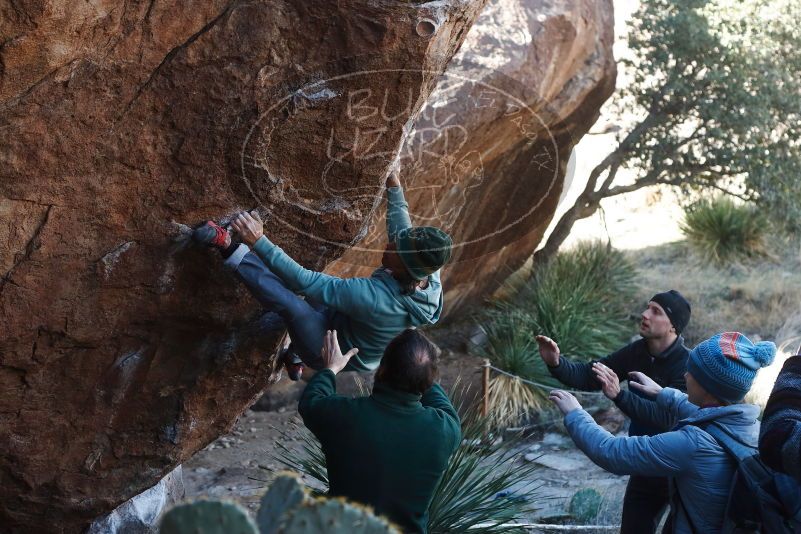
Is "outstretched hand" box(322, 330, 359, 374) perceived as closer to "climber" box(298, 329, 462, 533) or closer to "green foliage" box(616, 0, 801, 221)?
"climber" box(298, 329, 462, 533)

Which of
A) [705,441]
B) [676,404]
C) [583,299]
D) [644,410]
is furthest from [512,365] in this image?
[705,441]

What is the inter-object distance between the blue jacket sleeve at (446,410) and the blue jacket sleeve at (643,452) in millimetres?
552

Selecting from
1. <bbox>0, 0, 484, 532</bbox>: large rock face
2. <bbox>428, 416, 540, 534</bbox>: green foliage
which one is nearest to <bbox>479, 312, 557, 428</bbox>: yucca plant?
<bbox>428, 416, 540, 534</bbox>: green foliage

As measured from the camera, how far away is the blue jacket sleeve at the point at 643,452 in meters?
3.82

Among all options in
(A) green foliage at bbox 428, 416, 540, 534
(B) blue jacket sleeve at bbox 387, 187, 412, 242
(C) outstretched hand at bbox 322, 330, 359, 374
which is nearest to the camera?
(C) outstretched hand at bbox 322, 330, 359, 374

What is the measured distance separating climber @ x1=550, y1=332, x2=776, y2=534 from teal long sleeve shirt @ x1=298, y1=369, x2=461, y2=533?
730mm

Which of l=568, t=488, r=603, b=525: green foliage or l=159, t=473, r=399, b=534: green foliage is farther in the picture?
l=568, t=488, r=603, b=525: green foliage

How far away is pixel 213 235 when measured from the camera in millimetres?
4625

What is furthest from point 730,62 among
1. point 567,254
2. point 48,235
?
point 48,235

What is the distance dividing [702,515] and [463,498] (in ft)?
7.89

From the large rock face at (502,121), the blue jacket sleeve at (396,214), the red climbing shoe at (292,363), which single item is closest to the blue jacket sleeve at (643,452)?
the blue jacket sleeve at (396,214)

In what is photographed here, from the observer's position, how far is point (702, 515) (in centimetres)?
389

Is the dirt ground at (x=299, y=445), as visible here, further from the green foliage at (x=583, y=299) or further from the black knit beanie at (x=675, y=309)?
the black knit beanie at (x=675, y=309)

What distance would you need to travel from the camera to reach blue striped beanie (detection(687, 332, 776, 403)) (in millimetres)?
3828
